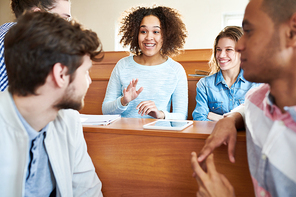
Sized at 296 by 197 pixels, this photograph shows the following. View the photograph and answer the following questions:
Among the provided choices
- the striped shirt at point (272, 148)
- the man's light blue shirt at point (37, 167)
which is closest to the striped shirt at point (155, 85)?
the man's light blue shirt at point (37, 167)

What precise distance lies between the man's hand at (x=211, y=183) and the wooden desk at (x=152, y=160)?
0.18 meters

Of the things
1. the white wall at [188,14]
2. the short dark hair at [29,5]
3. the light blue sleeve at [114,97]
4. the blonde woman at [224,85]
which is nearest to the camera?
the short dark hair at [29,5]

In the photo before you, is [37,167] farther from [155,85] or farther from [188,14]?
[188,14]

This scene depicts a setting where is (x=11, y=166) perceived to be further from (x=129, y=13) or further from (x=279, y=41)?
(x=129, y=13)

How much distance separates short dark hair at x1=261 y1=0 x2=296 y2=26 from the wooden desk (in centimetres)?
35

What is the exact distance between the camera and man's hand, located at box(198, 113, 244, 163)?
688mm

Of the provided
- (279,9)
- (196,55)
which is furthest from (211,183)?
(196,55)

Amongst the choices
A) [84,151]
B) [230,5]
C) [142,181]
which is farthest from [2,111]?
[230,5]

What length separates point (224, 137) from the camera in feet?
2.40

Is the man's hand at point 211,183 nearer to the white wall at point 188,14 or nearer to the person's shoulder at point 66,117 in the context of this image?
the person's shoulder at point 66,117

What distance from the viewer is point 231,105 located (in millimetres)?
1807

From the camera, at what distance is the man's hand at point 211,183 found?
1.98ft

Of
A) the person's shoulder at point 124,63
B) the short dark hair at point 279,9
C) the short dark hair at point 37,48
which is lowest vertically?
the person's shoulder at point 124,63

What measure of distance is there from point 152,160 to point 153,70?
997 mm
